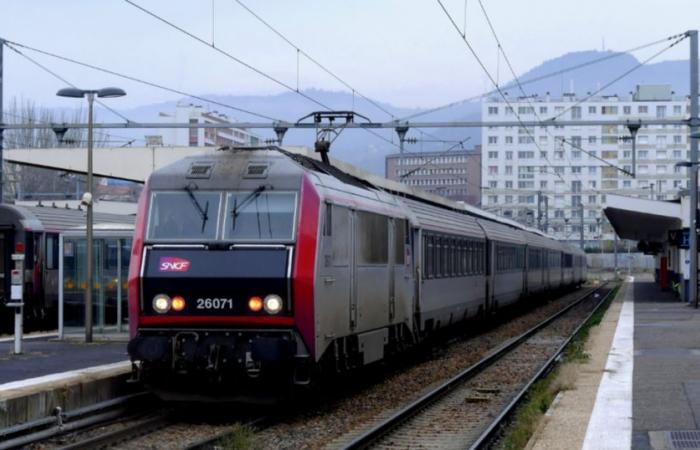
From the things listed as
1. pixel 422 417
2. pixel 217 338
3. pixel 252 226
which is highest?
pixel 252 226

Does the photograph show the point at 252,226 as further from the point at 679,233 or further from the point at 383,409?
the point at 679,233

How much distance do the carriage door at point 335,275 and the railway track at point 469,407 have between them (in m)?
1.35

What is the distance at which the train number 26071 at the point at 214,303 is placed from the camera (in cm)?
1255

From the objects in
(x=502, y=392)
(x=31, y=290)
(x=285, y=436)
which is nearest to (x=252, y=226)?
(x=285, y=436)

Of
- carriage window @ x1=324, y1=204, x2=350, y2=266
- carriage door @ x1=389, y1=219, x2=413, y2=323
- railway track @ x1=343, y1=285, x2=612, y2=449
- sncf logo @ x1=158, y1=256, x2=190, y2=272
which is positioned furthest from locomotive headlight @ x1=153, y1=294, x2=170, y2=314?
carriage door @ x1=389, y1=219, x2=413, y2=323

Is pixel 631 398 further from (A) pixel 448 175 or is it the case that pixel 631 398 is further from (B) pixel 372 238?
(A) pixel 448 175

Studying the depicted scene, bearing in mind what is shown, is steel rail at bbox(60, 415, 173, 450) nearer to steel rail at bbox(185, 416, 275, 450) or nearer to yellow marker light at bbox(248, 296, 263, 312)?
steel rail at bbox(185, 416, 275, 450)

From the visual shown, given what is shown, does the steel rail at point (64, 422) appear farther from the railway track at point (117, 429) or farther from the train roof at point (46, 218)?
the train roof at point (46, 218)

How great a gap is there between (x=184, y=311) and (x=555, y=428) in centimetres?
441

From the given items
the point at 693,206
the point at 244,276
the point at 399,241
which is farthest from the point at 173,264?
the point at 693,206

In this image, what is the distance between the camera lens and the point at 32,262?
2694cm

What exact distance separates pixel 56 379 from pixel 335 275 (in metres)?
3.70

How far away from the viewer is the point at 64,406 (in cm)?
1288

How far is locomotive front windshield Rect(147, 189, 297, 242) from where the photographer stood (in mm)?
12875
